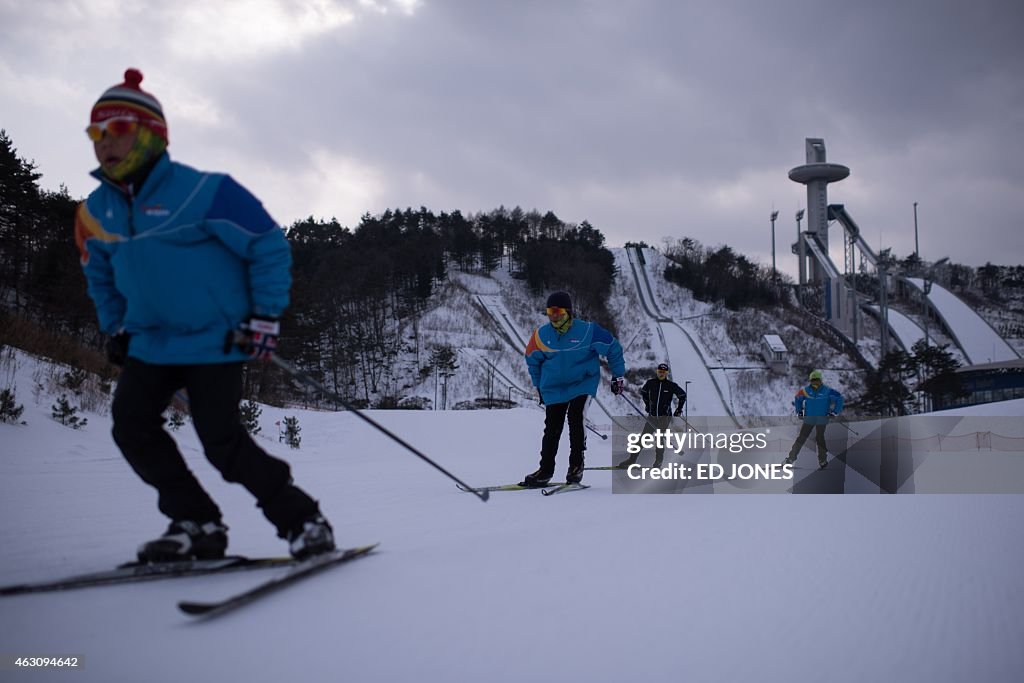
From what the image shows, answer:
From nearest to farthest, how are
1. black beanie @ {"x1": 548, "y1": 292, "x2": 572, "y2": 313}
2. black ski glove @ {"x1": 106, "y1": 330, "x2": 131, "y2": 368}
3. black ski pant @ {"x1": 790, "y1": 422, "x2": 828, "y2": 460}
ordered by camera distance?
black ski glove @ {"x1": 106, "y1": 330, "x2": 131, "y2": 368} < black beanie @ {"x1": 548, "y1": 292, "x2": 572, "y2": 313} < black ski pant @ {"x1": 790, "y1": 422, "x2": 828, "y2": 460}

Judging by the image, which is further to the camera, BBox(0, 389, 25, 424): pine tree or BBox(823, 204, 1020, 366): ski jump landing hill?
BBox(823, 204, 1020, 366): ski jump landing hill

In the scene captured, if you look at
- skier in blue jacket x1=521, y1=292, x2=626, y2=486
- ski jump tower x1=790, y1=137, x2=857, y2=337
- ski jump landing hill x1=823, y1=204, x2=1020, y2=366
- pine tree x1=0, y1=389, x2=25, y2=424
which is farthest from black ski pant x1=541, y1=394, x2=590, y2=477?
ski jump tower x1=790, y1=137, x2=857, y2=337

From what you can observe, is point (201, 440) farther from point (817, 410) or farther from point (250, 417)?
point (250, 417)

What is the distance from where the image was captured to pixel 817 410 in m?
10.3

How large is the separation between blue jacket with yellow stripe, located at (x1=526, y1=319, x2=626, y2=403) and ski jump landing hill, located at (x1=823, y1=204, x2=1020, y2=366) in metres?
56.4

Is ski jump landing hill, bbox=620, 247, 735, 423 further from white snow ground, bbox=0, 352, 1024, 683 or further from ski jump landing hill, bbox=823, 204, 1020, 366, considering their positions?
white snow ground, bbox=0, 352, 1024, 683

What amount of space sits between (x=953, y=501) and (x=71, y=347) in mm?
13906

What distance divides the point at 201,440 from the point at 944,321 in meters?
71.4

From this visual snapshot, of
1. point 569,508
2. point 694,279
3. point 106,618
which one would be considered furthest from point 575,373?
point 694,279

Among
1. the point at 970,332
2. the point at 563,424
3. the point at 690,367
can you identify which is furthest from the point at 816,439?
the point at 970,332

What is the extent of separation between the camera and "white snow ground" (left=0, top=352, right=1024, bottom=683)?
170 cm

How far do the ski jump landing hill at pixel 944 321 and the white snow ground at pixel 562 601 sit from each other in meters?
59.0

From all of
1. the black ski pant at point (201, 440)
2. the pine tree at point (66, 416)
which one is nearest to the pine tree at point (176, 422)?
the pine tree at point (66, 416)

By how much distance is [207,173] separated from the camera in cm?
264
